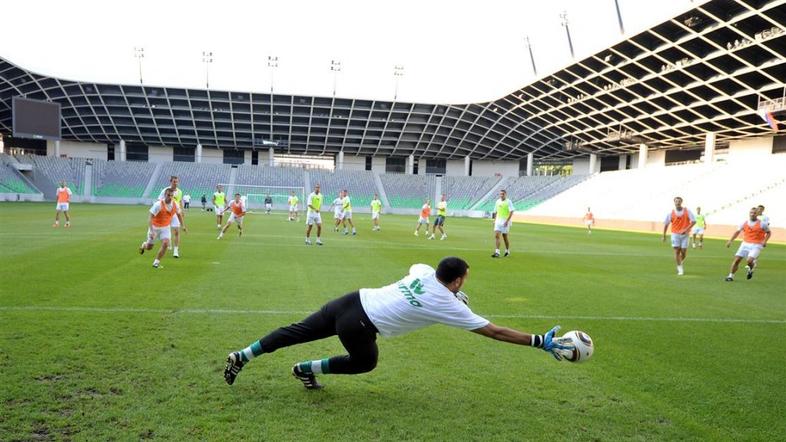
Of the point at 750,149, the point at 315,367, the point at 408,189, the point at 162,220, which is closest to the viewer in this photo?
the point at 315,367

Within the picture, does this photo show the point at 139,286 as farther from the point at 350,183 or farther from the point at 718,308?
the point at 350,183

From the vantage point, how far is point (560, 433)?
4.13 meters

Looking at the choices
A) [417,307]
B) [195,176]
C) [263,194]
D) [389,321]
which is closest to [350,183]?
[263,194]

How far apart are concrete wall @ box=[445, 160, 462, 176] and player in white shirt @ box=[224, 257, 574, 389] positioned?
7874cm

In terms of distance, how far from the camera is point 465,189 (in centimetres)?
7519

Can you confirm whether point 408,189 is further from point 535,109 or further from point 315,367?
point 315,367

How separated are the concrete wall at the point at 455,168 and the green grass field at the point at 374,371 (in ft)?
234

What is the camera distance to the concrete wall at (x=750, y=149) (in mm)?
49656

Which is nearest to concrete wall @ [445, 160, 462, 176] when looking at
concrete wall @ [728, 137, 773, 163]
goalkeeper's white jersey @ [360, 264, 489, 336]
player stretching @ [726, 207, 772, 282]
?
concrete wall @ [728, 137, 773, 163]

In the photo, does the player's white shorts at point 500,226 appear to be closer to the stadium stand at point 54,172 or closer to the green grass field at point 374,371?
the green grass field at point 374,371

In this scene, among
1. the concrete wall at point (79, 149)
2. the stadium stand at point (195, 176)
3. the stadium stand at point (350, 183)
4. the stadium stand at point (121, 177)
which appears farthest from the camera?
the concrete wall at point (79, 149)

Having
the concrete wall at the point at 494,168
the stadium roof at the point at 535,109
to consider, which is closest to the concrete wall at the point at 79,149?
the stadium roof at the point at 535,109

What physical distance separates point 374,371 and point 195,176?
226 feet

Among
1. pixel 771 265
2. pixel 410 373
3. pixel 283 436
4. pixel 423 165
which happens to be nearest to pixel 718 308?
pixel 410 373
